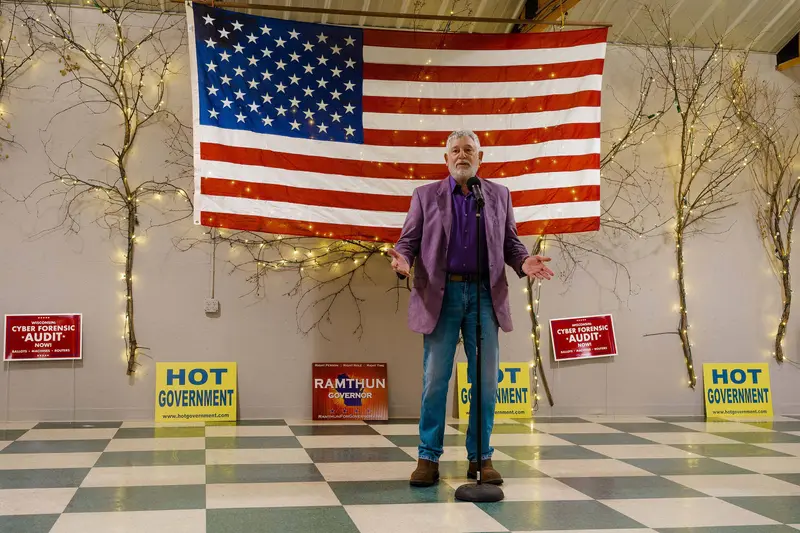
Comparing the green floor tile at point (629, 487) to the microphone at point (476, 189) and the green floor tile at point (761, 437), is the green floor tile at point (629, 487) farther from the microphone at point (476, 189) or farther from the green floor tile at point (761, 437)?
the green floor tile at point (761, 437)

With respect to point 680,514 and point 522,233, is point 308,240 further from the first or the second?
point 680,514

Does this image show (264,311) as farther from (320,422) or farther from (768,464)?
(768,464)

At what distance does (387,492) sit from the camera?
331 centimetres

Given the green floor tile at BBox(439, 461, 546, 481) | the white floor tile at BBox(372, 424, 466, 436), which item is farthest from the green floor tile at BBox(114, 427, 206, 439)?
the green floor tile at BBox(439, 461, 546, 481)

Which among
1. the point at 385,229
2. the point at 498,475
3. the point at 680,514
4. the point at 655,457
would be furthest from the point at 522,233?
the point at 680,514

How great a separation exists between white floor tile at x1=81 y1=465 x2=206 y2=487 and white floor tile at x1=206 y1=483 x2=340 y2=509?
20 cm

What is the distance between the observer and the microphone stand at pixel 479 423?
10.4ft

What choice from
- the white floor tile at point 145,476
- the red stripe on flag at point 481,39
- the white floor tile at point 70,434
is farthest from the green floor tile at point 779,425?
the white floor tile at point 70,434

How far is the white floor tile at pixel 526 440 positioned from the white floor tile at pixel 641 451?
231 mm

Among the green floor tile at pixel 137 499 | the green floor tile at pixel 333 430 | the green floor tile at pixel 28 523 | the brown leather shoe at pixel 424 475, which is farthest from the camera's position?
the green floor tile at pixel 333 430

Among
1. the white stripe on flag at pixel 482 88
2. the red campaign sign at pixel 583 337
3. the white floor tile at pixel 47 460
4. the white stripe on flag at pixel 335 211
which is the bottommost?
the white floor tile at pixel 47 460

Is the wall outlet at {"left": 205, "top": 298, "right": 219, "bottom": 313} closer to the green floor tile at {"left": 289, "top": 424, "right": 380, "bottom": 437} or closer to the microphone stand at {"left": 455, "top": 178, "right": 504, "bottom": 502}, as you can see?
the green floor tile at {"left": 289, "top": 424, "right": 380, "bottom": 437}

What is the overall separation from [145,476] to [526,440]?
2198 millimetres

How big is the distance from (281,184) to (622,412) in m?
3.05
